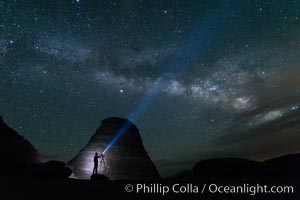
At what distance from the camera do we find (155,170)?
48.9 m

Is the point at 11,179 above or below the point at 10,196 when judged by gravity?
above

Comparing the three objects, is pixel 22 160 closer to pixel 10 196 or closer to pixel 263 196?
pixel 10 196

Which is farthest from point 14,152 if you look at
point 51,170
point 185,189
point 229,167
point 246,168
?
point 185,189

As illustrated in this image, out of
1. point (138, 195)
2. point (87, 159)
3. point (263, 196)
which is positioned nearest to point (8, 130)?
point (87, 159)

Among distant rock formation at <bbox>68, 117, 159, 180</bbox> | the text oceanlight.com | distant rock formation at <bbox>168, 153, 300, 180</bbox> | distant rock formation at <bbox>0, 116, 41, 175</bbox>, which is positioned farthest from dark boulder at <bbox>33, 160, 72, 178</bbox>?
distant rock formation at <bbox>68, 117, 159, 180</bbox>

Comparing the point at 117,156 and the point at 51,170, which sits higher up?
the point at 117,156

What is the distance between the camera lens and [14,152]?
30.3 m

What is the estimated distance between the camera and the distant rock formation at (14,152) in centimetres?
2883

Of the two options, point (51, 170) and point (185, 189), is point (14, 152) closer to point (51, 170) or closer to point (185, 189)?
point (51, 170)

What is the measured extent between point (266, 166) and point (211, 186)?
11.4 m

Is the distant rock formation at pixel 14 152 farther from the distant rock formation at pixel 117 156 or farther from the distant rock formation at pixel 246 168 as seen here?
the distant rock formation at pixel 246 168

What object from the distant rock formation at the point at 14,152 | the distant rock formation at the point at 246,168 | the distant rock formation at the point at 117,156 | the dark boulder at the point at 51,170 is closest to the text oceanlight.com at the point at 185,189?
the distant rock formation at the point at 246,168

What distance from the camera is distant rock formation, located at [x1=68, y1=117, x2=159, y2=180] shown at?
136 feet

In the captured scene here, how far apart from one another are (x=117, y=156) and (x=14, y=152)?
59.7 feet
